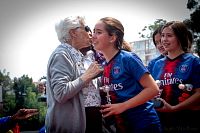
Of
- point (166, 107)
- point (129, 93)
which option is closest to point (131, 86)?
point (129, 93)

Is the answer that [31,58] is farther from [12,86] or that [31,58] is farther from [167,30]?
[167,30]

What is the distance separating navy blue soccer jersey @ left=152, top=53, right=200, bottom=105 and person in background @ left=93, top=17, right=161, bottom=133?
0.76 feet

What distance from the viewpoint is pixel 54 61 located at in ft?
3.96

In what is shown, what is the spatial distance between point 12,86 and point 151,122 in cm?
362

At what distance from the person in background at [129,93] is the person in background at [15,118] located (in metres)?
0.40

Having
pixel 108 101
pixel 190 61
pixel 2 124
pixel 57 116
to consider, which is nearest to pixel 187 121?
pixel 190 61

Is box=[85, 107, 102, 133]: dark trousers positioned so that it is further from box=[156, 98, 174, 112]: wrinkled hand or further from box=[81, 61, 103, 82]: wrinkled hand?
box=[156, 98, 174, 112]: wrinkled hand

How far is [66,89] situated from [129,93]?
9.1 inches

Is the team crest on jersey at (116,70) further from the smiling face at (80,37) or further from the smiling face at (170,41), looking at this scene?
the smiling face at (170,41)

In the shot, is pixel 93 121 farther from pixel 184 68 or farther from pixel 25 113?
pixel 184 68

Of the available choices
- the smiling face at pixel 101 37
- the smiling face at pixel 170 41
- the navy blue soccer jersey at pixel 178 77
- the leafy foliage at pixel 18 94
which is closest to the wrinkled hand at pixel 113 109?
the smiling face at pixel 101 37

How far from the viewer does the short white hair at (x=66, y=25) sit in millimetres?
1298

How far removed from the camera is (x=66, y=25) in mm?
1297

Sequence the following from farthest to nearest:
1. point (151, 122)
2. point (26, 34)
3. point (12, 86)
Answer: point (12, 86) < point (26, 34) < point (151, 122)
